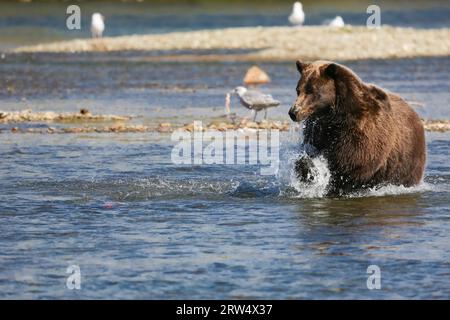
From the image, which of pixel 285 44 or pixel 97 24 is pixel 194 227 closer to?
pixel 285 44

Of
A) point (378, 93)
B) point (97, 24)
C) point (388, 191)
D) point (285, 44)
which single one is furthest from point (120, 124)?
point (97, 24)

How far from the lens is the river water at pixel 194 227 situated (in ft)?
27.4

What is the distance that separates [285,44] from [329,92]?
26.2 metres

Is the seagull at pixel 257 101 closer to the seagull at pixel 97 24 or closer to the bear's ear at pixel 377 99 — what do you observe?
the bear's ear at pixel 377 99

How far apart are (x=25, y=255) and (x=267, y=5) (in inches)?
2875

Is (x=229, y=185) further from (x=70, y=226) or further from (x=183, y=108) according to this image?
(x=183, y=108)

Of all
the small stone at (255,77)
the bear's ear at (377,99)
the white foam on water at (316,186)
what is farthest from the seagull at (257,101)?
the small stone at (255,77)

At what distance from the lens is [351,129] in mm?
11273

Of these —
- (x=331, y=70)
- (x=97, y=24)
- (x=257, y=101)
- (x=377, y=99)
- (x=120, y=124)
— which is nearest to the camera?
(x=331, y=70)

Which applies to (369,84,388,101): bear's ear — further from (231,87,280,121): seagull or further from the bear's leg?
(231,87,280,121): seagull
